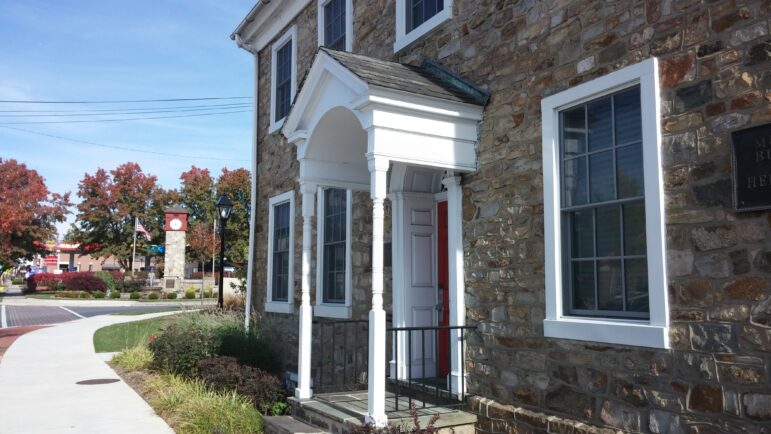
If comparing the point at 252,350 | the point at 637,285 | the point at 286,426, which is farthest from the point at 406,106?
the point at 252,350

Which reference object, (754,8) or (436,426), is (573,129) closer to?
(754,8)

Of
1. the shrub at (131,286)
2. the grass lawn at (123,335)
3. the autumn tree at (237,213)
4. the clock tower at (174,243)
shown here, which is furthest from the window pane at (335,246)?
the shrub at (131,286)

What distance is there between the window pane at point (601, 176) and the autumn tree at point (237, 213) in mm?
37894

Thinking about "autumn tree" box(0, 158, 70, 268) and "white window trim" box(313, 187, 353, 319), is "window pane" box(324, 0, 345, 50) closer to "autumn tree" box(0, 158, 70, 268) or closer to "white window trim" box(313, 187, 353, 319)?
"white window trim" box(313, 187, 353, 319)

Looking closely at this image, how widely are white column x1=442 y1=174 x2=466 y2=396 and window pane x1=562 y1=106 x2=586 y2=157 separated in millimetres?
1397

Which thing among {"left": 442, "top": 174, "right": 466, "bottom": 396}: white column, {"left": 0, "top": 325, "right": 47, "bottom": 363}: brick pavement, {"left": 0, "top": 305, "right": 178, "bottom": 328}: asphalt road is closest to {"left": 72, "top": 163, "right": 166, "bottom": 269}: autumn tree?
{"left": 0, "top": 305, "right": 178, "bottom": 328}: asphalt road

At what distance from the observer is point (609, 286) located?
5152 millimetres

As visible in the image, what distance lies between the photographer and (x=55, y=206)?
45.4 metres

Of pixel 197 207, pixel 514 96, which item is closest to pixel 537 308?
pixel 514 96

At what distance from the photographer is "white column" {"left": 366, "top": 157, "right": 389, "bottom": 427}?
19.1 ft

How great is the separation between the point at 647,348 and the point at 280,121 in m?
8.74

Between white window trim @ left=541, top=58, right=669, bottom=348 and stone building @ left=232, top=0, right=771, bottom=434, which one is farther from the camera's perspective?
white window trim @ left=541, top=58, right=669, bottom=348

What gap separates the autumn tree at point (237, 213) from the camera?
46000 mm

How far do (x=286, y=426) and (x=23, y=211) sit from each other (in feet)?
140
